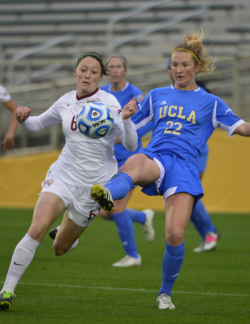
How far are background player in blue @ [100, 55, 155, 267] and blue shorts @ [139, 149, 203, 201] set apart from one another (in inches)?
78.8

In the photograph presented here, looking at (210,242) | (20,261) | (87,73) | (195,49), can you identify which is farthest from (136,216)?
(20,261)

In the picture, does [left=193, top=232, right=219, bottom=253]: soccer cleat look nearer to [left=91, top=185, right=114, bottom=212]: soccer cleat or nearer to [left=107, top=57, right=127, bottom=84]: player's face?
[left=107, top=57, right=127, bottom=84]: player's face

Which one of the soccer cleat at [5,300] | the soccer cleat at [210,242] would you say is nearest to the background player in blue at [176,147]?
the soccer cleat at [5,300]

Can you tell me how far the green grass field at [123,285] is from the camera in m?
5.41

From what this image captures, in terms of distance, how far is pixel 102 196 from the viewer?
5012 millimetres

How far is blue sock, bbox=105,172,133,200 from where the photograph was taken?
5.22 meters

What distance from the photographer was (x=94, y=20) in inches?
924

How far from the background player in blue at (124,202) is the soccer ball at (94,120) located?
1.63m

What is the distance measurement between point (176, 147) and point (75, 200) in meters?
1.00

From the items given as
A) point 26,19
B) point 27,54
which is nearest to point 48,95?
point 27,54

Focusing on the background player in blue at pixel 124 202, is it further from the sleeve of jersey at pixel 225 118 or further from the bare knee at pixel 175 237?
the bare knee at pixel 175 237

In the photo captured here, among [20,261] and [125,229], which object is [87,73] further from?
[125,229]

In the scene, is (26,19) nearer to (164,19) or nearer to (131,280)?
(164,19)

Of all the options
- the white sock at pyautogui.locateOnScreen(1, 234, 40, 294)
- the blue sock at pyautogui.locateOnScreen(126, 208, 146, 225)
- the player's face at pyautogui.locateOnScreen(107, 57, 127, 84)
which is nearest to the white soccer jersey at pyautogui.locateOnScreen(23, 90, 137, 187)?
the white sock at pyautogui.locateOnScreen(1, 234, 40, 294)
